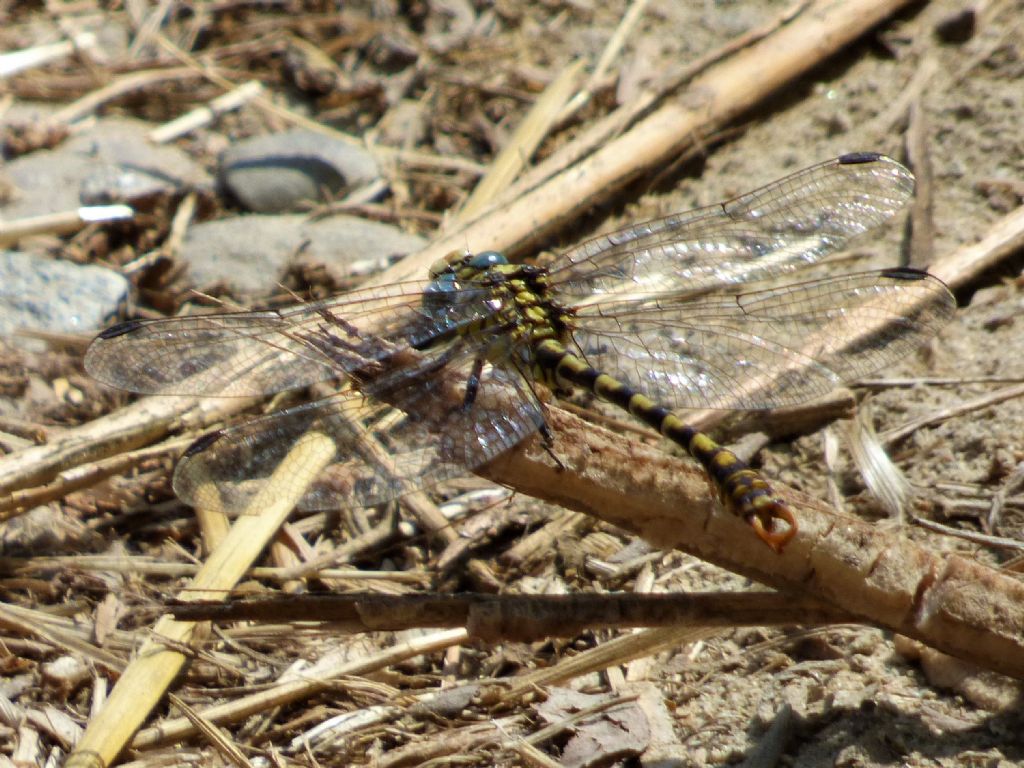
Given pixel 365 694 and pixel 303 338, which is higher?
pixel 303 338

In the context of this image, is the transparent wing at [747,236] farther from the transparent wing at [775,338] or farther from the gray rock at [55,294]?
the gray rock at [55,294]

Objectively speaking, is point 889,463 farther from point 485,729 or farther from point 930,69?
point 930,69

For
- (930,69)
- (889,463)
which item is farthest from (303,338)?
(930,69)

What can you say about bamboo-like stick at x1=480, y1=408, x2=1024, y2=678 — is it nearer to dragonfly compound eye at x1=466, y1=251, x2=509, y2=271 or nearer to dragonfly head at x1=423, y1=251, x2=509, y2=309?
dragonfly head at x1=423, y1=251, x2=509, y2=309

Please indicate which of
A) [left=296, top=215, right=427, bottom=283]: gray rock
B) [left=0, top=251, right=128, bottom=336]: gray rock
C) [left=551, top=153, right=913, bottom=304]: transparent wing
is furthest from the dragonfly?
[left=0, top=251, right=128, bottom=336]: gray rock

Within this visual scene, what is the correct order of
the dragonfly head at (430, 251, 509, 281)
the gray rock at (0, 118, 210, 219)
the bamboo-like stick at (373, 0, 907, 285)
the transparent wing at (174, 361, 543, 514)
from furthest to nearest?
the gray rock at (0, 118, 210, 219) < the bamboo-like stick at (373, 0, 907, 285) < the dragonfly head at (430, 251, 509, 281) < the transparent wing at (174, 361, 543, 514)

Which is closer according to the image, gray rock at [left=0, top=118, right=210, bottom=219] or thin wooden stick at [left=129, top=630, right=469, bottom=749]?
thin wooden stick at [left=129, top=630, right=469, bottom=749]
